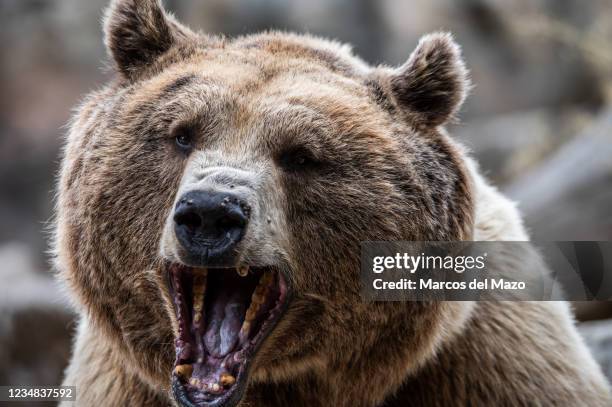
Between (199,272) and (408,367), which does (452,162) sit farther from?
(199,272)

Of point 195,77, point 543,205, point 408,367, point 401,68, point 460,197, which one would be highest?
point 543,205

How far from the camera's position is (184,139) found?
3852 mm

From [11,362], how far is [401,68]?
5.47 m

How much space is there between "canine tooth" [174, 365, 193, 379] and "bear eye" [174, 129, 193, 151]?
92cm

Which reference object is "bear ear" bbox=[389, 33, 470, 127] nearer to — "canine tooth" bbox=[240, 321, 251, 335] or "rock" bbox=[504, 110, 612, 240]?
"canine tooth" bbox=[240, 321, 251, 335]

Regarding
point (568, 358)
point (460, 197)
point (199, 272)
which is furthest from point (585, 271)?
point (199, 272)

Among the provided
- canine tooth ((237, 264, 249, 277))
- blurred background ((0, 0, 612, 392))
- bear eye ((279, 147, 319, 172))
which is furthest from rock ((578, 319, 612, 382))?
blurred background ((0, 0, 612, 392))

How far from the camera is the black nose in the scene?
321 cm

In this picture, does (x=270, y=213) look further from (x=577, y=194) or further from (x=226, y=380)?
(x=577, y=194)

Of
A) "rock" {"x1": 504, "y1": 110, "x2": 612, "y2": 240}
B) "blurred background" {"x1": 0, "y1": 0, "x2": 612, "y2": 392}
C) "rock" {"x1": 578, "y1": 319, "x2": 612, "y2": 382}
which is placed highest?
"blurred background" {"x1": 0, "y1": 0, "x2": 612, "y2": 392}

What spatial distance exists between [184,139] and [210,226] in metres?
0.72

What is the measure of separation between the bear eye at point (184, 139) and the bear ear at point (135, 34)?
598 mm

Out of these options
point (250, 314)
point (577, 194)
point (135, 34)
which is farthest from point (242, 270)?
point (577, 194)

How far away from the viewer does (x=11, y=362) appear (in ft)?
26.9
